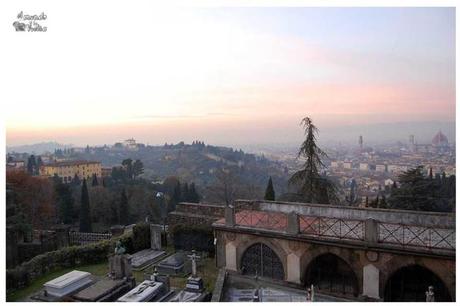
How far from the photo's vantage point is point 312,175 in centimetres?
1596

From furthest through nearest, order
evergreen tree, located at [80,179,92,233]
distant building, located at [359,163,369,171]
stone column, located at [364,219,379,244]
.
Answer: evergreen tree, located at [80,179,92,233] → distant building, located at [359,163,369,171] → stone column, located at [364,219,379,244]

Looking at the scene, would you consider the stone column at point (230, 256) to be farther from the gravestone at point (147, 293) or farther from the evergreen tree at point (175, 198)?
the evergreen tree at point (175, 198)

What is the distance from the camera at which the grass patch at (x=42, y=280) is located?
10673 mm

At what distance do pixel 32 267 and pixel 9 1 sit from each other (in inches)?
320

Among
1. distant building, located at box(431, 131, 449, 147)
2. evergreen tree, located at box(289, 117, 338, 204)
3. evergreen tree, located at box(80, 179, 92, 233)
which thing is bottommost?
evergreen tree, located at box(80, 179, 92, 233)

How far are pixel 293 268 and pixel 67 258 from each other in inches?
319

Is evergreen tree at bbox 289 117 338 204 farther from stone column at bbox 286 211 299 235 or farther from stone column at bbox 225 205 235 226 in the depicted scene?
stone column at bbox 286 211 299 235

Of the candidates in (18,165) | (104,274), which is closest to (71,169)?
(18,165)

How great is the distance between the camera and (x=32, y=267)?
12000 mm

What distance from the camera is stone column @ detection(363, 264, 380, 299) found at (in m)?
9.05

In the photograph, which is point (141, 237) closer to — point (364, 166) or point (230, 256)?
point (230, 256)

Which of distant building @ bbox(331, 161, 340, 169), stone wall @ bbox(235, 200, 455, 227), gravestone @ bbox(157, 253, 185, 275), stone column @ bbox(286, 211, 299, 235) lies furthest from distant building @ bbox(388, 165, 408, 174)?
gravestone @ bbox(157, 253, 185, 275)

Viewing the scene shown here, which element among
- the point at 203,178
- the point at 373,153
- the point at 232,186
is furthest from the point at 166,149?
the point at 373,153

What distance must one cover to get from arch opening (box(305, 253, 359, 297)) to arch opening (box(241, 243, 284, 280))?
2.80 feet
